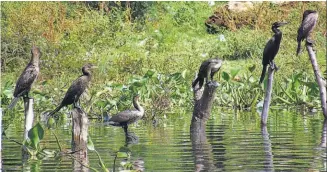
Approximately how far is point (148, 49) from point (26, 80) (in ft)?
49.1

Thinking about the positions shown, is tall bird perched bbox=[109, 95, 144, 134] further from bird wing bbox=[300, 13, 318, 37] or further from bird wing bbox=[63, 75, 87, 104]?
bird wing bbox=[300, 13, 318, 37]

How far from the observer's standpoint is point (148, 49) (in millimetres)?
27234

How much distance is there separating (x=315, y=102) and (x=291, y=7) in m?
11.6

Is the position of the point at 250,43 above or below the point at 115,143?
above

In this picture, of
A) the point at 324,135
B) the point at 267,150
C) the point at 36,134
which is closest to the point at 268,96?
the point at 324,135

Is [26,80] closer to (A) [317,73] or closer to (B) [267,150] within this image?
(B) [267,150]

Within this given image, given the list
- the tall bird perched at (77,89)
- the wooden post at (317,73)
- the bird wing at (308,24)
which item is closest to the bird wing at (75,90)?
the tall bird perched at (77,89)

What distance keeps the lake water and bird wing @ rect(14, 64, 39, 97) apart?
770mm

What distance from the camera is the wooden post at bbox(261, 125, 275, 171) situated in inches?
396

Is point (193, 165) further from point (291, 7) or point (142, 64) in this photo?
point (291, 7)

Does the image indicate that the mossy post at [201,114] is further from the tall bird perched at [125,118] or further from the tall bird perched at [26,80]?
the tall bird perched at [26,80]

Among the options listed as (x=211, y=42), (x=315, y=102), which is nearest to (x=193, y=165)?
(x=315, y=102)

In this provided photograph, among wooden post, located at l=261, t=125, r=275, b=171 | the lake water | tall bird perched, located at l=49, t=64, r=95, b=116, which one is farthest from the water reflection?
tall bird perched, located at l=49, t=64, r=95, b=116

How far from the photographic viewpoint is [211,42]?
27969 mm
